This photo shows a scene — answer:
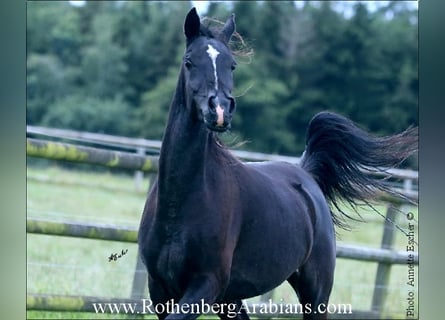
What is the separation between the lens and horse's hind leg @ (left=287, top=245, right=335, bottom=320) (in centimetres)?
498

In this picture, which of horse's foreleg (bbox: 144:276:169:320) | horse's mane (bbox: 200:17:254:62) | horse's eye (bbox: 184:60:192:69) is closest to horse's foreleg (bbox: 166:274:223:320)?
horse's foreleg (bbox: 144:276:169:320)

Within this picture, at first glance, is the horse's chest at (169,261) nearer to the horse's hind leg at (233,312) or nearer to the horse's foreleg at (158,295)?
the horse's foreleg at (158,295)

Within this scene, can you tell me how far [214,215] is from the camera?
4.16 metres

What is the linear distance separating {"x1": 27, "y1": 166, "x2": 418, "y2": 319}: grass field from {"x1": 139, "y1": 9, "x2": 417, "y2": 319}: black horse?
972mm

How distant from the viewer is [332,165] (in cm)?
551

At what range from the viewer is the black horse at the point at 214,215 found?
399cm

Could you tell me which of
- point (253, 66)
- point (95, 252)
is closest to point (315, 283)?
point (95, 252)

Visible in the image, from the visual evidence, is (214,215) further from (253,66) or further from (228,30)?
(253,66)

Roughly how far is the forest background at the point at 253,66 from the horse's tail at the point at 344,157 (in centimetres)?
478

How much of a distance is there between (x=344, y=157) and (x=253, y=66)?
1097 cm

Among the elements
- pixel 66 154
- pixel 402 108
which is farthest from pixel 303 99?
pixel 66 154

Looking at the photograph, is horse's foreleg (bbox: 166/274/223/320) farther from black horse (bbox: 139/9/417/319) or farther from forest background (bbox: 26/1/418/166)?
forest background (bbox: 26/1/418/166)

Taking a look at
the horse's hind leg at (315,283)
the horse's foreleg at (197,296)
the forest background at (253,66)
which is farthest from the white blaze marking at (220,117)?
the forest background at (253,66)
